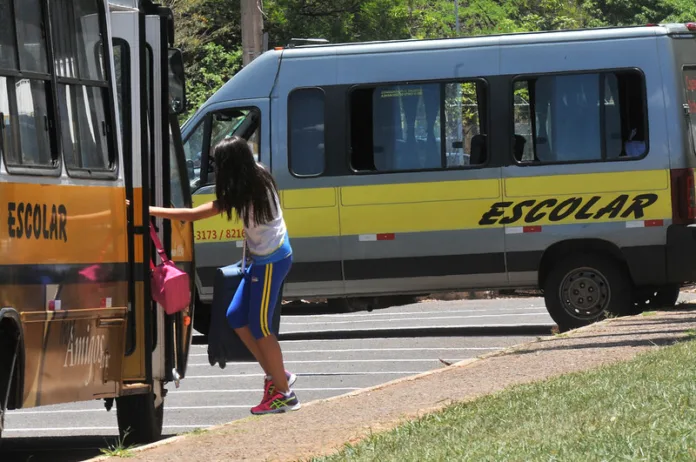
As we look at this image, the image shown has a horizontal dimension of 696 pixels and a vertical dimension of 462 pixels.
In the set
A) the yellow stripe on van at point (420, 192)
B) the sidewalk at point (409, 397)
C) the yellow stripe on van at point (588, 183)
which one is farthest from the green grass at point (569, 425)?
the yellow stripe on van at point (420, 192)

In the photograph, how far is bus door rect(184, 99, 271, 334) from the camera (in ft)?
54.0

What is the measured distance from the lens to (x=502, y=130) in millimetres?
15992

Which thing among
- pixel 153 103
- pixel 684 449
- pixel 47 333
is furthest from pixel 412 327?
pixel 684 449

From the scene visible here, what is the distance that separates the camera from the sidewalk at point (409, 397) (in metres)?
8.06

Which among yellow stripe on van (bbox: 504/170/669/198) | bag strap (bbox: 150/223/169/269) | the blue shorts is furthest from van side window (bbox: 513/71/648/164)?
bag strap (bbox: 150/223/169/269)

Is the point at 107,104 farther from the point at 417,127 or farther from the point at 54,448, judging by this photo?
the point at 417,127

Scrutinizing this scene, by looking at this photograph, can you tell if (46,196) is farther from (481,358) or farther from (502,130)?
(502,130)

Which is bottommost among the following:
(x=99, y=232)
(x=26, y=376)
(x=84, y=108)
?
(x=26, y=376)

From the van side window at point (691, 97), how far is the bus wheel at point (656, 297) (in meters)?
1.92

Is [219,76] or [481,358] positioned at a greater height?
[219,76]

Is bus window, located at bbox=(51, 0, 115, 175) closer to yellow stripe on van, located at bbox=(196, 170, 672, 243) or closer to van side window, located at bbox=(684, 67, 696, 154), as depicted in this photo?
yellow stripe on van, located at bbox=(196, 170, 672, 243)

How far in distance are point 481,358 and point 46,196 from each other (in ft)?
17.6

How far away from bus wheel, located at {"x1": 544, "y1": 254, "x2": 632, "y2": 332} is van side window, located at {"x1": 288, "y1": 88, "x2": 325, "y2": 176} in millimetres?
2794

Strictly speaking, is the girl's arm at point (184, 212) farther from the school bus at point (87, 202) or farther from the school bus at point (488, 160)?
the school bus at point (488, 160)
